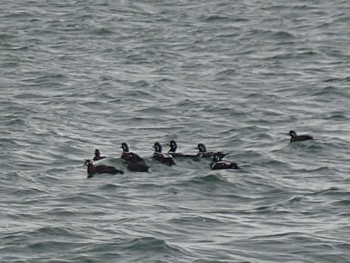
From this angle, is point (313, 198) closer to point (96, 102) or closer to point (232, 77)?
point (96, 102)

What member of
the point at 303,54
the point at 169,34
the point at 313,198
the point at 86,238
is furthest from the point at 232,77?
the point at 86,238

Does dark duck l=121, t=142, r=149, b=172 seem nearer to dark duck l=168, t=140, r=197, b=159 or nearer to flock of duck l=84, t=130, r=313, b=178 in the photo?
flock of duck l=84, t=130, r=313, b=178

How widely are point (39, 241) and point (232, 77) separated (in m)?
20.2

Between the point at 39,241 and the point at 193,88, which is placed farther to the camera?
the point at 193,88

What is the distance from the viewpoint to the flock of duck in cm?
2939

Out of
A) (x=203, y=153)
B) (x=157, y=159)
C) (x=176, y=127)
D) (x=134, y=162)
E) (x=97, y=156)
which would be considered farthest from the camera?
(x=176, y=127)

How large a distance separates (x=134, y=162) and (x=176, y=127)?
562 cm

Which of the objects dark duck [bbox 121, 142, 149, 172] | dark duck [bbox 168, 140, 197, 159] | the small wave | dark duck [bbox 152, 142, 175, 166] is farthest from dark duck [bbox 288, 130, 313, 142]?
the small wave

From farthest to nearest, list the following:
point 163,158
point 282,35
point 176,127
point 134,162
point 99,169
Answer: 1. point 282,35
2. point 176,127
3. point 163,158
4. point 134,162
5. point 99,169

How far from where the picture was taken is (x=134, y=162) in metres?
29.7

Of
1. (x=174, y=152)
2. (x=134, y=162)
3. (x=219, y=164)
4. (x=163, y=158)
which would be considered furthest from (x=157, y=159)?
(x=219, y=164)

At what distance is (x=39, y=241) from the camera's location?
77.5 feet

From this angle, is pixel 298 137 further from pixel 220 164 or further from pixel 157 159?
pixel 157 159

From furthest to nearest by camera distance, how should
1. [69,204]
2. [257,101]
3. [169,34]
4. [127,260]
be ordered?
[169,34]
[257,101]
[69,204]
[127,260]
